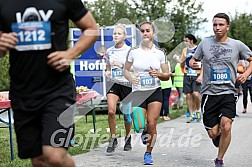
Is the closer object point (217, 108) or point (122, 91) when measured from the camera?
point (217, 108)

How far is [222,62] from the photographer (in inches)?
277

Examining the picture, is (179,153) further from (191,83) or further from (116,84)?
(191,83)

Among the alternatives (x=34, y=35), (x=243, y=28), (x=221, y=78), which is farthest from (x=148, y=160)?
(x=243, y=28)

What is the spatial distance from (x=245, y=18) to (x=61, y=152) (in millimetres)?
51769

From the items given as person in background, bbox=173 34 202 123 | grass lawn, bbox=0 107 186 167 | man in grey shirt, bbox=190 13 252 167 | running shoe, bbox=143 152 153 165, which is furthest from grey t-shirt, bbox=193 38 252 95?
person in background, bbox=173 34 202 123

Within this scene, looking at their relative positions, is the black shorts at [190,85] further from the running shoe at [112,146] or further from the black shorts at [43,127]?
the black shorts at [43,127]

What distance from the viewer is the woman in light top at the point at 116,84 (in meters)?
8.52

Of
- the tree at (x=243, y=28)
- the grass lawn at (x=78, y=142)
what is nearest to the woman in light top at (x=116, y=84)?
the grass lawn at (x=78, y=142)

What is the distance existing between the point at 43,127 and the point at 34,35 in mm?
684

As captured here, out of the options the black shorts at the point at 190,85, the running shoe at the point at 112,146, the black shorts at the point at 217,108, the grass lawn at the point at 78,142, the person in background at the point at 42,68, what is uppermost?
the person in background at the point at 42,68

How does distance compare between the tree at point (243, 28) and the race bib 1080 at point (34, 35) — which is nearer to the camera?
the race bib 1080 at point (34, 35)

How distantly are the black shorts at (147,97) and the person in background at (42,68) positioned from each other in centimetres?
337

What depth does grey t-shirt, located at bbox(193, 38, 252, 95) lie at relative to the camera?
275 inches

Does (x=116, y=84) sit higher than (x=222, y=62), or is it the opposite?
(x=222, y=62)
